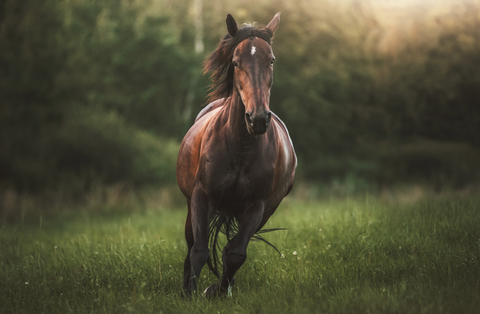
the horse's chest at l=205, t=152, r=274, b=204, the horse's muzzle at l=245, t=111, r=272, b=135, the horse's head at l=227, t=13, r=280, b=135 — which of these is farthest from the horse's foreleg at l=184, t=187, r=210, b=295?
the horse's muzzle at l=245, t=111, r=272, b=135

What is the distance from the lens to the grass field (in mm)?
3246

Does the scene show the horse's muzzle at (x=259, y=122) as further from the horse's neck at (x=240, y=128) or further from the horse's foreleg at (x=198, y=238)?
the horse's foreleg at (x=198, y=238)

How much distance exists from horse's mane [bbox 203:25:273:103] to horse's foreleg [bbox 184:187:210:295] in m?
1.01

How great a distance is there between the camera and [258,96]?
325 centimetres

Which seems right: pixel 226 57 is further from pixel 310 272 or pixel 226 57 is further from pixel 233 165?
pixel 310 272

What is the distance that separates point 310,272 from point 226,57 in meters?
2.39

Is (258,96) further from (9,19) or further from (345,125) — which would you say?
(345,125)

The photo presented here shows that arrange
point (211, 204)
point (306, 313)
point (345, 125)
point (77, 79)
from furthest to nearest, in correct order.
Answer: point (345, 125) → point (77, 79) → point (211, 204) → point (306, 313)

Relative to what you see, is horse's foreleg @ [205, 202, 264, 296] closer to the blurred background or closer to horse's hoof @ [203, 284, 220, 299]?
horse's hoof @ [203, 284, 220, 299]

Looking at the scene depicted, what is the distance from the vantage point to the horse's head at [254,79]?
10.4 ft

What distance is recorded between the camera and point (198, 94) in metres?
21.6

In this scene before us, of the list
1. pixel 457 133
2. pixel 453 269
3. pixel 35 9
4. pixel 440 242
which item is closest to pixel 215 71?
pixel 453 269

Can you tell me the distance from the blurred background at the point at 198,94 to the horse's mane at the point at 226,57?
7201 mm

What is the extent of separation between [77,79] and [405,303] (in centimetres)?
1795
